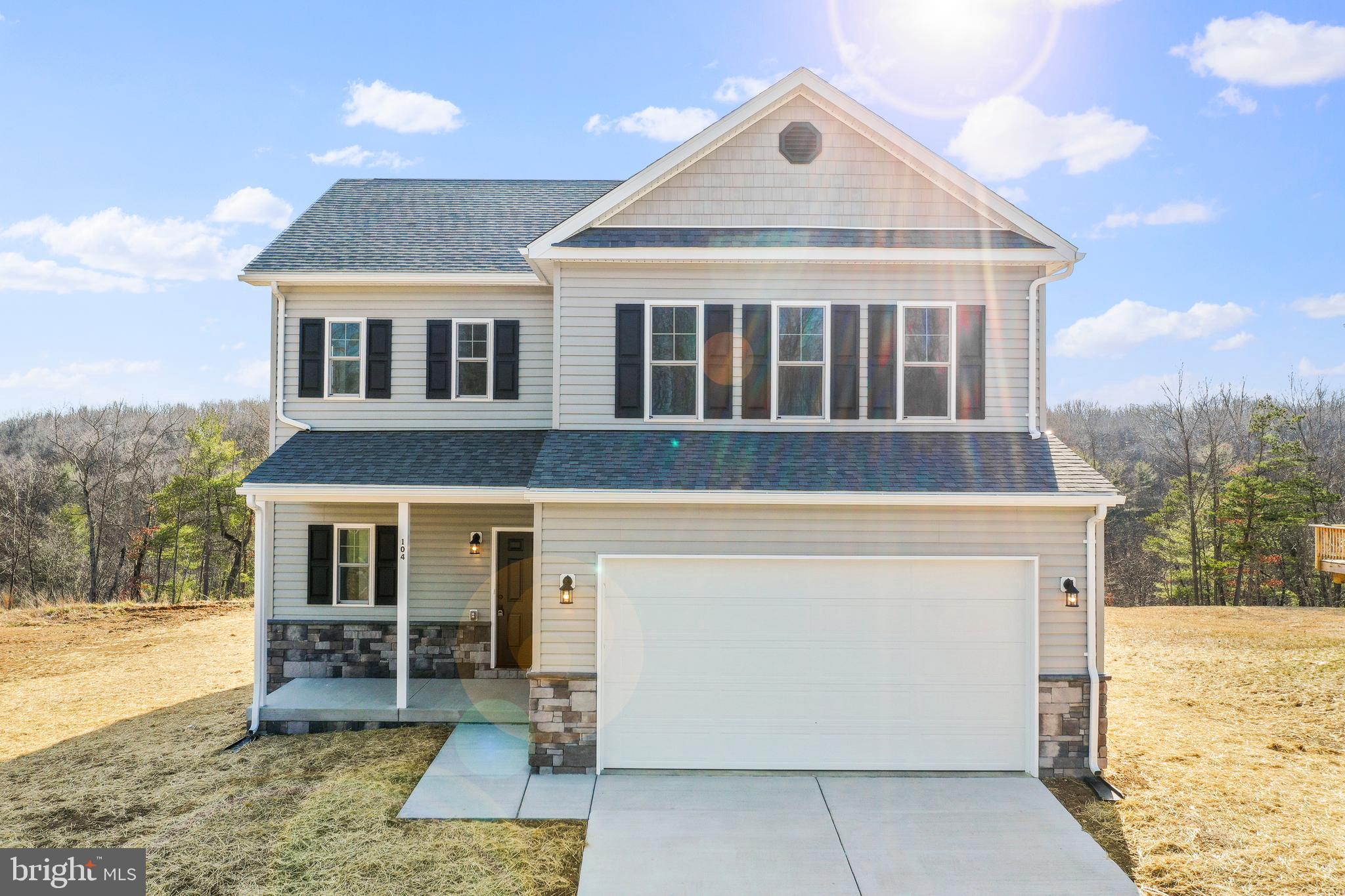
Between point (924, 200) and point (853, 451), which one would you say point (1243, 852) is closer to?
point (853, 451)

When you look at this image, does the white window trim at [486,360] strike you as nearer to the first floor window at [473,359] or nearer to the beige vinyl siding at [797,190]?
the first floor window at [473,359]

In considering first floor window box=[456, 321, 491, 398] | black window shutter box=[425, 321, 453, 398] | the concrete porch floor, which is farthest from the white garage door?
black window shutter box=[425, 321, 453, 398]

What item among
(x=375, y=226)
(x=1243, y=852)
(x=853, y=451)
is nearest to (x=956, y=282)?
(x=853, y=451)

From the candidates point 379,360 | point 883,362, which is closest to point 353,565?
point 379,360

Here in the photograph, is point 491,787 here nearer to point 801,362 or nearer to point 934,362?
point 801,362

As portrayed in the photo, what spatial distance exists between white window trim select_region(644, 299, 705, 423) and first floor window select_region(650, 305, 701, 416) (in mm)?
11

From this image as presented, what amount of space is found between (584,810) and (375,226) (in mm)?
9314

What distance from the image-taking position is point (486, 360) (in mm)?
10711

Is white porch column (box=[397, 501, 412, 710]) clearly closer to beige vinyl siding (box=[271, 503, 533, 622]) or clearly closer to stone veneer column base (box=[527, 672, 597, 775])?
beige vinyl siding (box=[271, 503, 533, 622])

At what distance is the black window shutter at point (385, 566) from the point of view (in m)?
10.7

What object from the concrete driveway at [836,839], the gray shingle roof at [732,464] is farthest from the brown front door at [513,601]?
the concrete driveway at [836,839]

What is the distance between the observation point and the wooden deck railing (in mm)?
18031

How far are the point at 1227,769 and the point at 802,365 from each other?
641cm

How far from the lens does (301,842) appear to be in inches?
249
